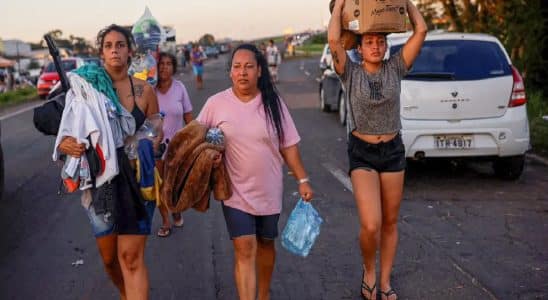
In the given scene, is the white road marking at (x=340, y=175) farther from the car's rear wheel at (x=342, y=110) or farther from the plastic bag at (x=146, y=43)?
the car's rear wheel at (x=342, y=110)

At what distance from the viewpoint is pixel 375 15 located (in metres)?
4.18

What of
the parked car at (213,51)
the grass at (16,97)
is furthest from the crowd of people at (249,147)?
the parked car at (213,51)

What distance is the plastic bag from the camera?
5566 mm

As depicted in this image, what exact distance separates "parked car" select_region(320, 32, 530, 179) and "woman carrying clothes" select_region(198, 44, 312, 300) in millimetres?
3939

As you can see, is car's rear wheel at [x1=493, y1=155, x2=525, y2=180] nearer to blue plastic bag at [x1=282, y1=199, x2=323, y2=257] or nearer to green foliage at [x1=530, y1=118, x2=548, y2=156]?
green foliage at [x1=530, y1=118, x2=548, y2=156]

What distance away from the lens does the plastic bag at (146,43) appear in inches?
219

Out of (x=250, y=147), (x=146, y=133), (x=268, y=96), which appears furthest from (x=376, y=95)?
(x=146, y=133)

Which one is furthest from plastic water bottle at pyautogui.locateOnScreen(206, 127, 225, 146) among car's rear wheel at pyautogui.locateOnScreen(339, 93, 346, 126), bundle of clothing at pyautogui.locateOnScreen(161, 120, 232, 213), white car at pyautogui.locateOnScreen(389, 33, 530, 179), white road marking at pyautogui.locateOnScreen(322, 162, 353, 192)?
car's rear wheel at pyautogui.locateOnScreen(339, 93, 346, 126)

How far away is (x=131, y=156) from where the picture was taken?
3.94m

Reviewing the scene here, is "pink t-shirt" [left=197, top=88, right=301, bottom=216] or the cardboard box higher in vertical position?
the cardboard box

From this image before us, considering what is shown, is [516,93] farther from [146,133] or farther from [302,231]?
[146,133]

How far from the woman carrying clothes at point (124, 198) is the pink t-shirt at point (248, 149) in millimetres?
421

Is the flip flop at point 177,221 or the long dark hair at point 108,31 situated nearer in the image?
the long dark hair at point 108,31

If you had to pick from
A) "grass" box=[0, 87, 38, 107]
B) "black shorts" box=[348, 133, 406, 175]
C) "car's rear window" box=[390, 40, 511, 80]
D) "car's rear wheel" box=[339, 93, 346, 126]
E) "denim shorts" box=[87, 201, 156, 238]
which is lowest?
"grass" box=[0, 87, 38, 107]
